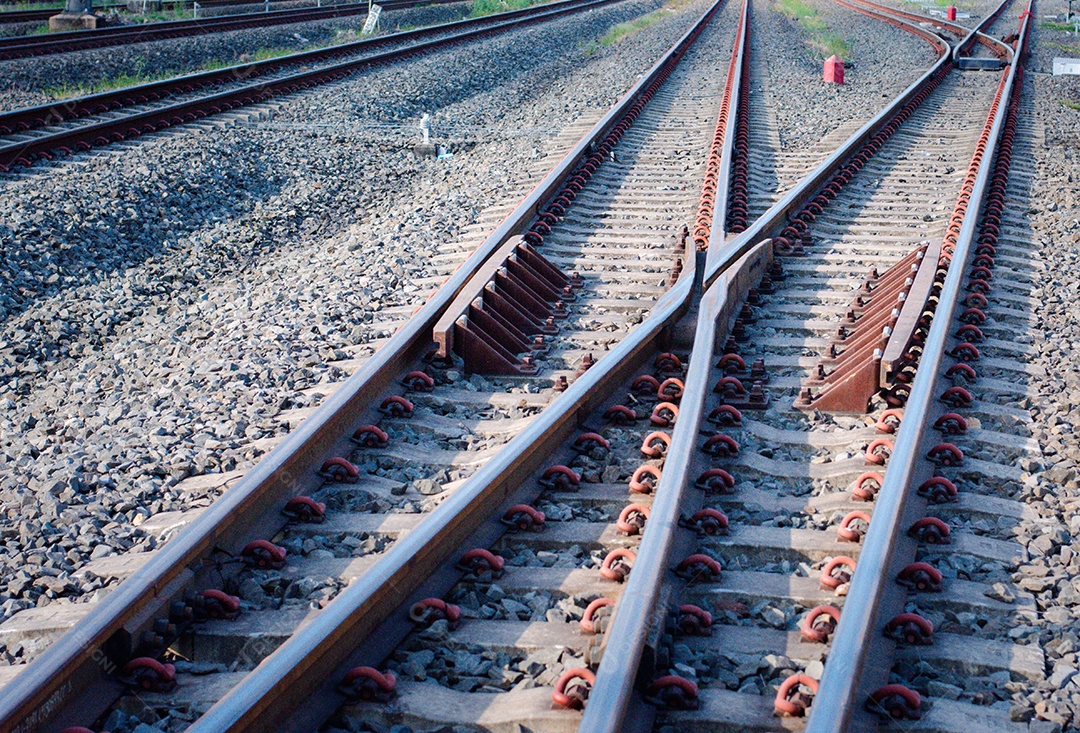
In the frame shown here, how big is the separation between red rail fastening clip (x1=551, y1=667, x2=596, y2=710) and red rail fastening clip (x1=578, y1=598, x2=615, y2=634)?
0.30m

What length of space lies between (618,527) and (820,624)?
833 millimetres

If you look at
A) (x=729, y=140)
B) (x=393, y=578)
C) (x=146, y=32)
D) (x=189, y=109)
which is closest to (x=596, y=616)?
(x=393, y=578)

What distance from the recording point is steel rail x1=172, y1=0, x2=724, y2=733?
2.87 m

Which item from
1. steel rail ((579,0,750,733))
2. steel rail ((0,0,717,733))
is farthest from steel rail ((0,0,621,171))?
steel rail ((579,0,750,733))

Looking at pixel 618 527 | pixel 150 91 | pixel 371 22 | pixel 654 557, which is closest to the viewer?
pixel 654 557

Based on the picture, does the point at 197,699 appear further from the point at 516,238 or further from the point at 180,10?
the point at 180,10

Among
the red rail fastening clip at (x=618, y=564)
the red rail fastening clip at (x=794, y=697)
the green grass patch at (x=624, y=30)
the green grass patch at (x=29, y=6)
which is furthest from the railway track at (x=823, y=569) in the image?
the green grass patch at (x=29, y=6)

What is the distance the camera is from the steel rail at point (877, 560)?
2908 millimetres

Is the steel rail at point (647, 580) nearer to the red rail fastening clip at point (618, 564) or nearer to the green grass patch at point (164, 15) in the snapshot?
the red rail fastening clip at point (618, 564)

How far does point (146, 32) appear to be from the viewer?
20719 mm

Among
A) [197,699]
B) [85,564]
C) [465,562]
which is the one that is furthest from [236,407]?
[197,699]

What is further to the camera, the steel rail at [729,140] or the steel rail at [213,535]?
the steel rail at [729,140]

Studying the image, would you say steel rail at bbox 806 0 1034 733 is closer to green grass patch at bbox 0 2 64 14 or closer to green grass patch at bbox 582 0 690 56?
green grass patch at bbox 582 0 690 56

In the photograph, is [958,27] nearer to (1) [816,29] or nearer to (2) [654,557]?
(1) [816,29]
